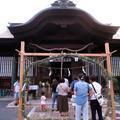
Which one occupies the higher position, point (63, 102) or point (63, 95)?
point (63, 95)

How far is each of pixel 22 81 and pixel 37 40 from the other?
9636mm

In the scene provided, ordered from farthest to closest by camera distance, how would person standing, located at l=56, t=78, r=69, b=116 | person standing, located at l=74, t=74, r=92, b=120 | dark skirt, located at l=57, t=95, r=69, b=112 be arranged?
dark skirt, located at l=57, t=95, r=69, b=112, person standing, located at l=56, t=78, r=69, b=116, person standing, located at l=74, t=74, r=92, b=120

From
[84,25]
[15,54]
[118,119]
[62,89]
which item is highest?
[84,25]

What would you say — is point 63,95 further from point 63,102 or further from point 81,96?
point 81,96

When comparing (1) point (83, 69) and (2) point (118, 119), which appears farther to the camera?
(1) point (83, 69)

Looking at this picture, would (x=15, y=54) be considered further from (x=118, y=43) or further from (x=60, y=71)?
(x=118, y=43)

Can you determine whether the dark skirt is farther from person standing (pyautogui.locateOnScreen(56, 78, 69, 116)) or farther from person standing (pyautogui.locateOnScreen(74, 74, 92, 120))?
person standing (pyautogui.locateOnScreen(74, 74, 92, 120))

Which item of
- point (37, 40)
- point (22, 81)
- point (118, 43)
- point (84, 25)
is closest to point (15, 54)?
point (37, 40)

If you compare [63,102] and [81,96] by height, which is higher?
[81,96]

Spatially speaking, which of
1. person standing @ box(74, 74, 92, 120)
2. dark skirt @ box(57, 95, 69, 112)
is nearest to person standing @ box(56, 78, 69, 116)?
dark skirt @ box(57, 95, 69, 112)

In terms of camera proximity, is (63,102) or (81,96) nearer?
(81,96)

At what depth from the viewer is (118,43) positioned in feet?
66.8

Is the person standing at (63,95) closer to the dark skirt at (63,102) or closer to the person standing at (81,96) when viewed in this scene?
the dark skirt at (63,102)

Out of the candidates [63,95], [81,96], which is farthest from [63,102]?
[81,96]
